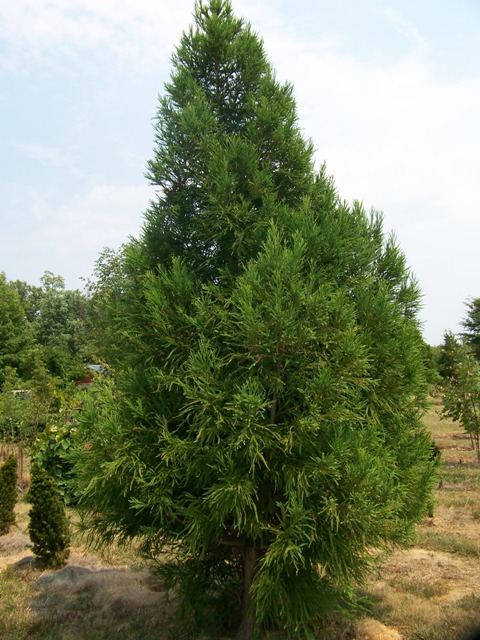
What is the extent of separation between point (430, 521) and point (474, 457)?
35.3 ft

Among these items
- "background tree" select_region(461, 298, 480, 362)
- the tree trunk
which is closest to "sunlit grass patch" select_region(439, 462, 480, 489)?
the tree trunk

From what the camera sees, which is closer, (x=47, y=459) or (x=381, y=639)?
(x=381, y=639)

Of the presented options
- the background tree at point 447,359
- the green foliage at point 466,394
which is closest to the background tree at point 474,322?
the background tree at point 447,359

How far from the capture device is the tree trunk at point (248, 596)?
6098 millimetres

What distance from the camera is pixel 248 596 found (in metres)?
6.24

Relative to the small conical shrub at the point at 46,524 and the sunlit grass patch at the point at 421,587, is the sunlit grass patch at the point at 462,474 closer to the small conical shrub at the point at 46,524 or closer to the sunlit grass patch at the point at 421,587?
→ the sunlit grass patch at the point at 421,587

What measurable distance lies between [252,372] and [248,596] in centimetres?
277

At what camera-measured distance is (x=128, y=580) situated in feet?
29.8

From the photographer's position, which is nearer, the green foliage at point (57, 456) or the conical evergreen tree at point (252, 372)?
the conical evergreen tree at point (252, 372)

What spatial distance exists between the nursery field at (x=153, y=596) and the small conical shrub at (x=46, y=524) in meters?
0.29

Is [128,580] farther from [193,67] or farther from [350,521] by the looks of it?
[193,67]

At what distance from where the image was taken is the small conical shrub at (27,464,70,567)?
9898mm

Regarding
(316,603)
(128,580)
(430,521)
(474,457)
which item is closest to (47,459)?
(128,580)

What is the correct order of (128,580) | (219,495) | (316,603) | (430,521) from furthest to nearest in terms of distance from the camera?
(430,521), (128,580), (316,603), (219,495)
